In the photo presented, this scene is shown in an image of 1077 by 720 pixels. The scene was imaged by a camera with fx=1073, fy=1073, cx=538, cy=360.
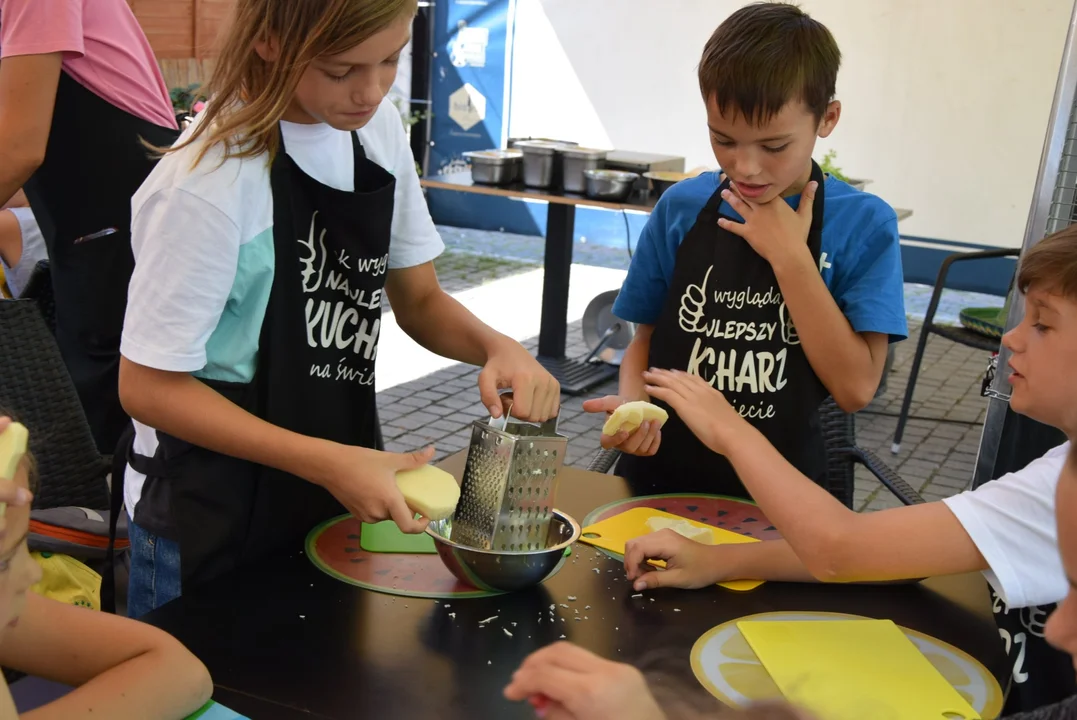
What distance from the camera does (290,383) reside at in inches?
68.2

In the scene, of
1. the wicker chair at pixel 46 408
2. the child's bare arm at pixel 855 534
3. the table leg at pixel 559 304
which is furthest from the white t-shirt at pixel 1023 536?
the table leg at pixel 559 304

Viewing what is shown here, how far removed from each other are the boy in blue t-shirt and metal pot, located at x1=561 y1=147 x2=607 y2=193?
3481mm

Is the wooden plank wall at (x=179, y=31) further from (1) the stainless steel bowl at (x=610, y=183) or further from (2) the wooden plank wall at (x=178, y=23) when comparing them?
(1) the stainless steel bowl at (x=610, y=183)

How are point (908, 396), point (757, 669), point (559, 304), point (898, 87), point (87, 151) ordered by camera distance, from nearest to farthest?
point (757, 669) < point (87, 151) < point (908, 396) < point (559, 304) < point (898, 87)

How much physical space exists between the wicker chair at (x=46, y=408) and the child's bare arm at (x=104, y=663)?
3.22ft

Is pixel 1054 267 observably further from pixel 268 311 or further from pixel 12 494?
pixel 12 494

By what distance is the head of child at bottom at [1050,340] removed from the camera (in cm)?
159

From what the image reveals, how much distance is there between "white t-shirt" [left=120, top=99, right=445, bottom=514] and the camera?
1554 millimetres

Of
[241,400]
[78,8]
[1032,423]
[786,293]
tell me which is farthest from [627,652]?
[78,8]

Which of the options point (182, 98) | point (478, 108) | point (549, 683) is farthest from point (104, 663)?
point (478, 108)

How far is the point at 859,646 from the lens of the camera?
1.58 m

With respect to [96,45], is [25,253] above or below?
below

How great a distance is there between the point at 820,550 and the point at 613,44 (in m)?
8.21

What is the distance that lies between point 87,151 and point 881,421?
4.37m
